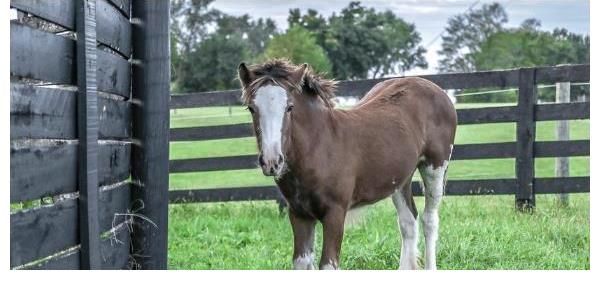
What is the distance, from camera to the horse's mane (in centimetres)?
364

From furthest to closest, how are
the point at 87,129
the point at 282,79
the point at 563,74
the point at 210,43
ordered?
the point at 210,43, the point at 563,74, the point at 282,79, the point at 87,129

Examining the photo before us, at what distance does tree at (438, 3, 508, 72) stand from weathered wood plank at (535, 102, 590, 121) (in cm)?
2596

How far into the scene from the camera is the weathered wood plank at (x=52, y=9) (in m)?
2.44

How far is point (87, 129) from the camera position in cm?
284

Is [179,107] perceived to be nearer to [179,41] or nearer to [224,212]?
[224,212]

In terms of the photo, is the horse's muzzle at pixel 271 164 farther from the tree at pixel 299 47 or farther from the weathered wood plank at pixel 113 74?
the tree at pixel 299 47

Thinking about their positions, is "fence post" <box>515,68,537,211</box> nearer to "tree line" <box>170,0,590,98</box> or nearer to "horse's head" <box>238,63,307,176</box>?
"horse's head" <box>238,63,307,176</box>

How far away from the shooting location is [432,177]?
532cm

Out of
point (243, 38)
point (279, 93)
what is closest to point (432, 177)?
point (279, 93)

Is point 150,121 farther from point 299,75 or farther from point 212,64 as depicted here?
point 212,64

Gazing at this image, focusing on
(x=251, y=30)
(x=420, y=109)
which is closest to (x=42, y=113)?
(x=420, y=109)

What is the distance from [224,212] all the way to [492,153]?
2931mm

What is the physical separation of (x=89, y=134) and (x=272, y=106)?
3.23 feet

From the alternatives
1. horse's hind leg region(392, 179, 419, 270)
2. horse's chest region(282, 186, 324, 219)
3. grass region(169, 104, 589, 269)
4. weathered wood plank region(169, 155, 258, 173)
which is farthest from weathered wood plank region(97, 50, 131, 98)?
weathered wood plank region(169, 155, 258, 173)
